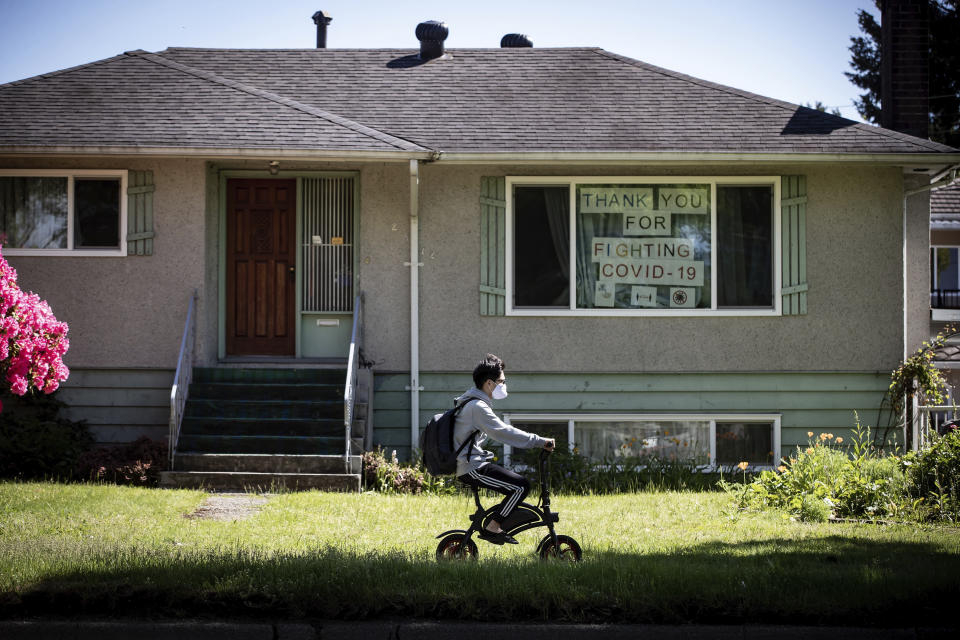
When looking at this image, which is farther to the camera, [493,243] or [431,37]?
[431,37]

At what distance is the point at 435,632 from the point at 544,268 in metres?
7.08

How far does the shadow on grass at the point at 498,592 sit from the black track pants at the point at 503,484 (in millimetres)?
392

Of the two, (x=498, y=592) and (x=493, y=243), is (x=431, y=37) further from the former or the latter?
(x=498, y=592)

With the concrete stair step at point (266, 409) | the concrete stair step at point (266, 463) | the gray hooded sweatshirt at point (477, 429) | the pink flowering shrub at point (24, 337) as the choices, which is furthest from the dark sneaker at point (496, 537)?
the pink flowering shrub at point (24, 337)

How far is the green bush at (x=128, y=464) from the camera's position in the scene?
10102 mm

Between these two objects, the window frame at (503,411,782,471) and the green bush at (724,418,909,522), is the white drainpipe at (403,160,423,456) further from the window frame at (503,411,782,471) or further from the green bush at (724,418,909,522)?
the green bush at (724,418,909,522)

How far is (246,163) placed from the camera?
11.9 meters

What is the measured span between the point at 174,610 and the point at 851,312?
9.01 m

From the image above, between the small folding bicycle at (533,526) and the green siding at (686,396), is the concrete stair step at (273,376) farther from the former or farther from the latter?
the small folding bicycle at (533,526)

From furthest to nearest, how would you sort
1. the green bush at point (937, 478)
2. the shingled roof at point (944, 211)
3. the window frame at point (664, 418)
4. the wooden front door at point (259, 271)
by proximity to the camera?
the shingled roof at point (944, 211), the wooden front door at point (259, 271), the window frame at point (664, 418), the green bush at point (937, 478)

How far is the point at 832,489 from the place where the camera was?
29.2 ft

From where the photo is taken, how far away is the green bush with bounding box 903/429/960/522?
8352 mm

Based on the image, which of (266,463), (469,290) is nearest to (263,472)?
(266,463)

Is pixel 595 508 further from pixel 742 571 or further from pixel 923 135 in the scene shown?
pixel 923 135
